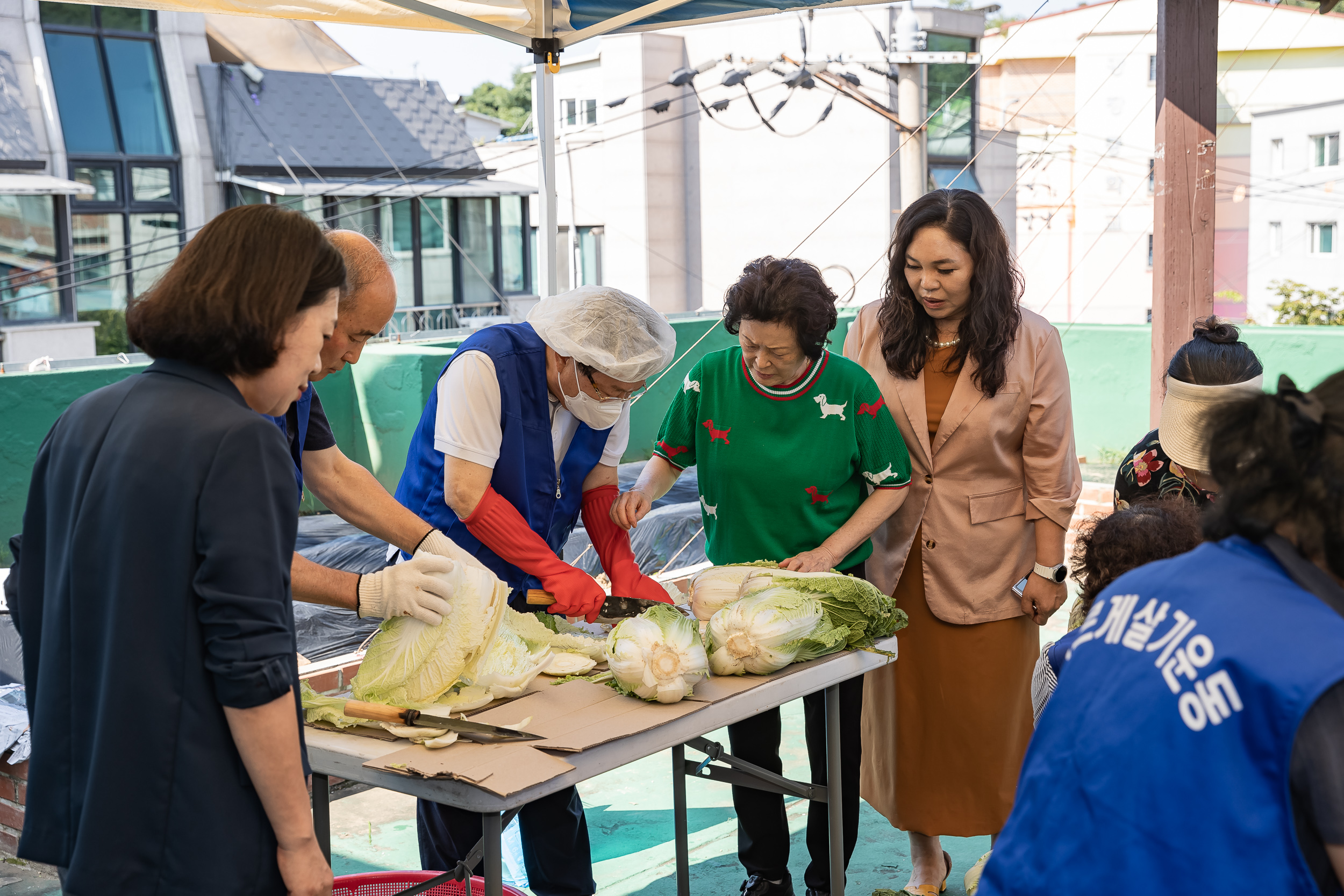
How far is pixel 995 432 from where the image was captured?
3.12 metres

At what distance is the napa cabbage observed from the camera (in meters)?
2.32

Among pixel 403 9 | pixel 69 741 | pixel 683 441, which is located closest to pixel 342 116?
pixel 403 9

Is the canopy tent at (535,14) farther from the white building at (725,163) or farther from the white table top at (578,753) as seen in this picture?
the white building at (725,163)

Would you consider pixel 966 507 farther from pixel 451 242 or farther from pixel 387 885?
pixel 451 242

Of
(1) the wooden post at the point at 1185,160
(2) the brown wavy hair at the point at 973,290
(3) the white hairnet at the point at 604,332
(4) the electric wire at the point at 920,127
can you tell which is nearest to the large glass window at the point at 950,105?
(4) the electric wire at the point at 920,127

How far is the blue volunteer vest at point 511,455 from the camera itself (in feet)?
9.41

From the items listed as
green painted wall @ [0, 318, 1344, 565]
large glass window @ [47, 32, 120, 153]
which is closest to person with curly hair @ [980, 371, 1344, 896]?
green painted wall @ [0, 318, 1344, 565]

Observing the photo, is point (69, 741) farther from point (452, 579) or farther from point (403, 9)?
point (403, 9)

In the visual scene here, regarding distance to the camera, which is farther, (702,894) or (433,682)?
(702,894)

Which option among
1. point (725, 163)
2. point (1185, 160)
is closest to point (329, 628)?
point (1185, 160)

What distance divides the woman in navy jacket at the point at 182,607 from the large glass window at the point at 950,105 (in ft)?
73.6

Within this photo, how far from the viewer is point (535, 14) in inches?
175

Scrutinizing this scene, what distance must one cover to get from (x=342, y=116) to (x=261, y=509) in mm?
18858

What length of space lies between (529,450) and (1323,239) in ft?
95.1
